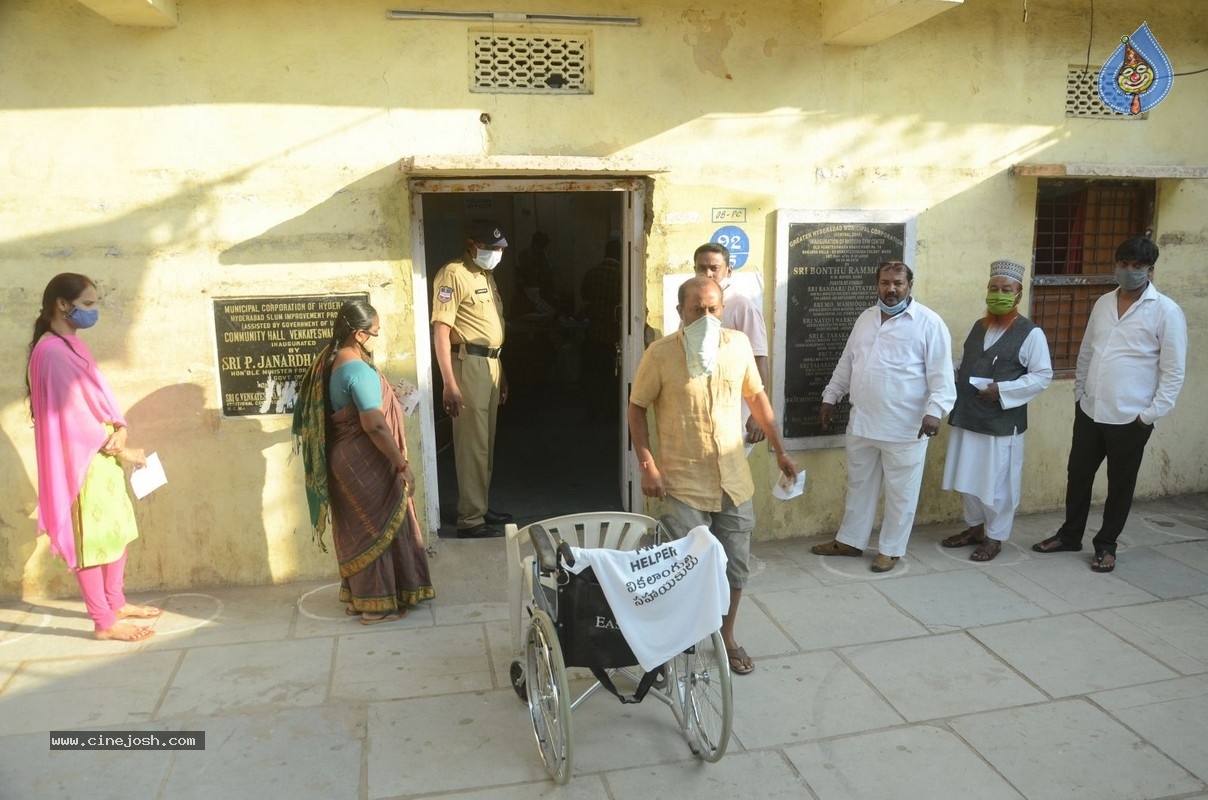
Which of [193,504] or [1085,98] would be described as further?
[1085,98]

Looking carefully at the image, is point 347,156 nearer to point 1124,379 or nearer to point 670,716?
point 670,716

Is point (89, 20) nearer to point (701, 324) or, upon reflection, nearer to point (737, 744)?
point (701, 324)

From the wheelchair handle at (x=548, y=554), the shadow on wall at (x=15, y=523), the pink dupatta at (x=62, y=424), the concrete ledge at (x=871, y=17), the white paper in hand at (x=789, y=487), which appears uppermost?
the concrete ledge at (x=871, y=17)

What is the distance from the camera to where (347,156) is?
5.05 metres

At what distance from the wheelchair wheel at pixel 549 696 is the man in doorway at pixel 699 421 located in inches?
34.7

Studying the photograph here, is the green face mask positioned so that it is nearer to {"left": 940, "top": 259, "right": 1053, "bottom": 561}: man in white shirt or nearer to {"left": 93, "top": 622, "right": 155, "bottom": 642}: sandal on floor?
{"left": 940, "top": 259, "right": 1053, "bottom": 561}: man in white shirt

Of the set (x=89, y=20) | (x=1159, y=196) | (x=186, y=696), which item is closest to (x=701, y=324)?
(x=186, y=696)

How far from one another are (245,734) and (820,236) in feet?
14.0

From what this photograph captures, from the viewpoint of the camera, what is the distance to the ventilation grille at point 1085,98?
611 cm

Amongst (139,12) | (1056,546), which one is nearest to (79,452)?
(139,12)

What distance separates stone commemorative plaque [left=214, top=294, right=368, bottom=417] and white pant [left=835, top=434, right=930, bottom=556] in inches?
124

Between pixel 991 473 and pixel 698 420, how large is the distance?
103 inches

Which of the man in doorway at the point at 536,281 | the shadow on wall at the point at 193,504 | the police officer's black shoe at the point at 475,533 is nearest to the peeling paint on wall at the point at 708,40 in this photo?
the police officer's black shoe at the point at 475,533

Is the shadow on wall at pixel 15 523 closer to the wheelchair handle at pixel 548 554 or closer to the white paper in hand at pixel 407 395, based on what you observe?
the white paper in hand at pixel 407 395
